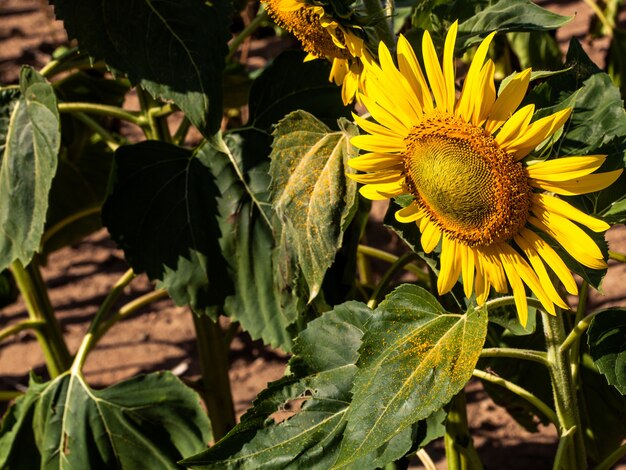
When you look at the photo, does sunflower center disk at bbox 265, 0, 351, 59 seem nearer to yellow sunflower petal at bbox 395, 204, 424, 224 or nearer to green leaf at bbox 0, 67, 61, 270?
yellow sunflower petal at bbox 395, 204, 424, 224

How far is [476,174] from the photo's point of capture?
2.92ft

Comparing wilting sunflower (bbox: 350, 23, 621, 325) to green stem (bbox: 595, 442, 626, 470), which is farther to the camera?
green stem (bbox: 595, 442, 626, 470)

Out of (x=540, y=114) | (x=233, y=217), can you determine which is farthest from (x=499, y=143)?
(x=233, y=217)

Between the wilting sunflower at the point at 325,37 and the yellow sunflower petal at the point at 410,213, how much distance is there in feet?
0.54

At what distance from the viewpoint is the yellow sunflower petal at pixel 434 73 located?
2.91 feet

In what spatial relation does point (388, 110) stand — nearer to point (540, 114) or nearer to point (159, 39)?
point (540, 114)

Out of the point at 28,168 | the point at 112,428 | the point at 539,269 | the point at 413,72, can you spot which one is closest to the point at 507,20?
the point at 413,72

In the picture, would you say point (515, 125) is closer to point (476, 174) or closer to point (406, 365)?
point (476, 174)

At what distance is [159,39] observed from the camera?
1241 mm

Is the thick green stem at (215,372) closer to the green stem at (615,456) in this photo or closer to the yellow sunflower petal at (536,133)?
the green stem at (615,456)

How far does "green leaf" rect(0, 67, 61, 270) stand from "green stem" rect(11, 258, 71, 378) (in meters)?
0.26

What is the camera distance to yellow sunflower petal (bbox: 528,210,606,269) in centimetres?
86

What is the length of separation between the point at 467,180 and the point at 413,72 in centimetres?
11

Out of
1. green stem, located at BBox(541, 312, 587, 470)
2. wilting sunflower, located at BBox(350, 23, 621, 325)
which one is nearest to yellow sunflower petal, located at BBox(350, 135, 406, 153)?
wilting sunflower, located at BBox(350, 23, 621, 325)
